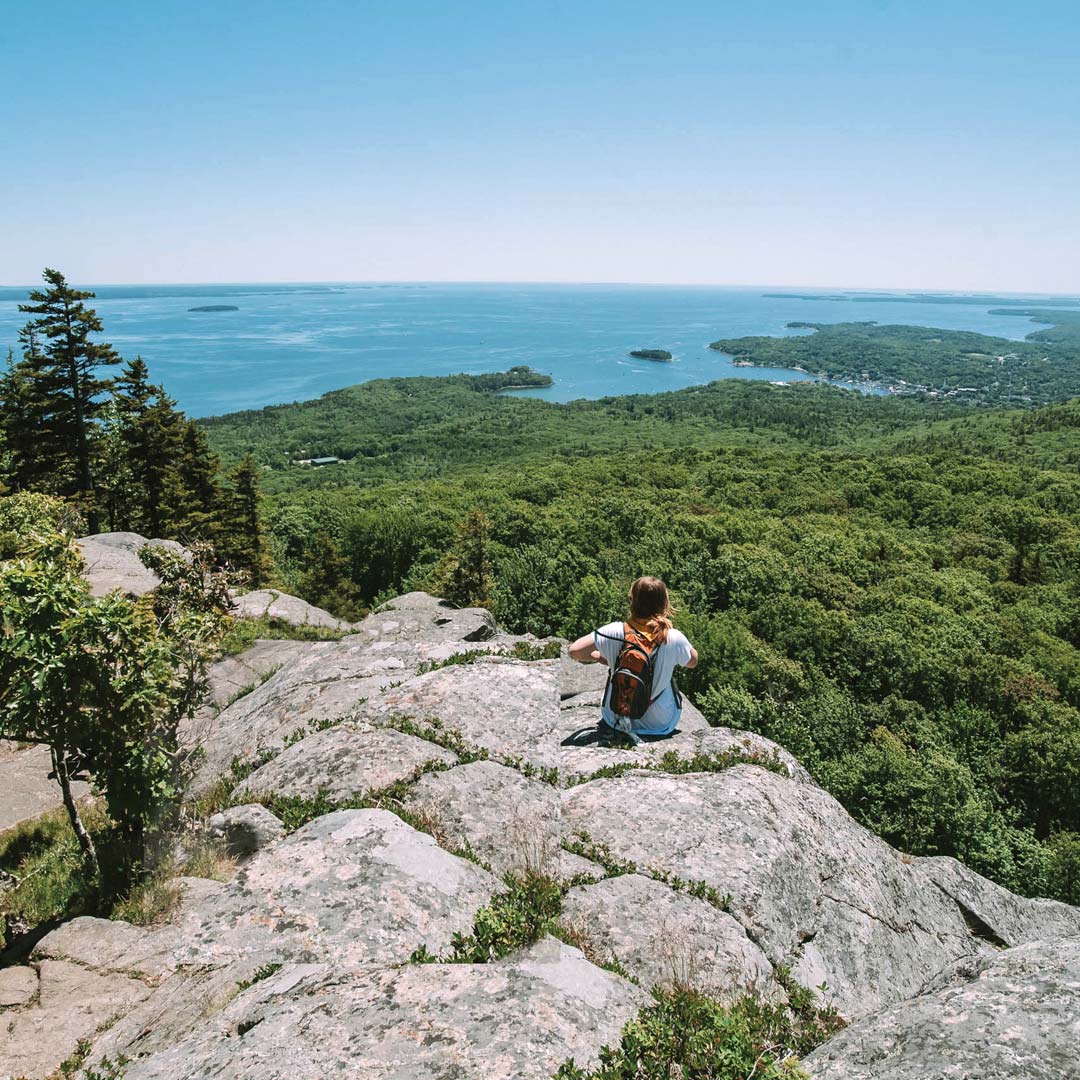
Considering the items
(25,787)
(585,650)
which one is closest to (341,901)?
(585,650)

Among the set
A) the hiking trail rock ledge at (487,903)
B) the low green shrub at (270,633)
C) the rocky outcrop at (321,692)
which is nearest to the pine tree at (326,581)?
the low green shrub at (270,633)

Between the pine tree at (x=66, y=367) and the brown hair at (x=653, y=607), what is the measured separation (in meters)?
28.5

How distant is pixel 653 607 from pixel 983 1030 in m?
4.31

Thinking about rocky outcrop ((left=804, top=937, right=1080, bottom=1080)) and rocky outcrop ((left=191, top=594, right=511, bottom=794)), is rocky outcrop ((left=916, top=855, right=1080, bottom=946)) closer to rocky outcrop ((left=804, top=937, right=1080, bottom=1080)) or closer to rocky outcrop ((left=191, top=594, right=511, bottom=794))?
rocky outcrop ((left=804, top=937, right=1080, bottom=1080))

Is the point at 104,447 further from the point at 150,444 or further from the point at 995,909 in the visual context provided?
the point at 995,909

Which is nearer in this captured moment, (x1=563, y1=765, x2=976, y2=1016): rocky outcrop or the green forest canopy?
(x1=563, y1=765, x2=976, y2=1016): rocky outcrop

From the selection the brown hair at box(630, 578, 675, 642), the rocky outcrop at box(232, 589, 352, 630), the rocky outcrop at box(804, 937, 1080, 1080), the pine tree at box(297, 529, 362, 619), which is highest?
the brown hair at box(630, 578, 675, 642)

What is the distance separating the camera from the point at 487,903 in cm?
561

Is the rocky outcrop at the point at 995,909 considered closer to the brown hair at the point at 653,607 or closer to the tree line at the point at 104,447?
the brown hair at the point at 653,607

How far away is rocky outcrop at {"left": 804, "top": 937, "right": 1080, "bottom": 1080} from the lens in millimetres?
3330

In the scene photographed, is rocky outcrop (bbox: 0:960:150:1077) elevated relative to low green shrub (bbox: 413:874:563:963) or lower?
lower

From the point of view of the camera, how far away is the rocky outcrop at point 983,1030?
10.9 ft

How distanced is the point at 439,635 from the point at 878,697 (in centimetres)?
1983

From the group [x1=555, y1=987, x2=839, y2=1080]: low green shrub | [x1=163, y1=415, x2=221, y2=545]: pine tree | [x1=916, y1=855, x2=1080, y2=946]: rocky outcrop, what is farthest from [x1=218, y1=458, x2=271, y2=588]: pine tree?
[x1=555, y1=987, x2=839, y2=1080]: low green shrub
